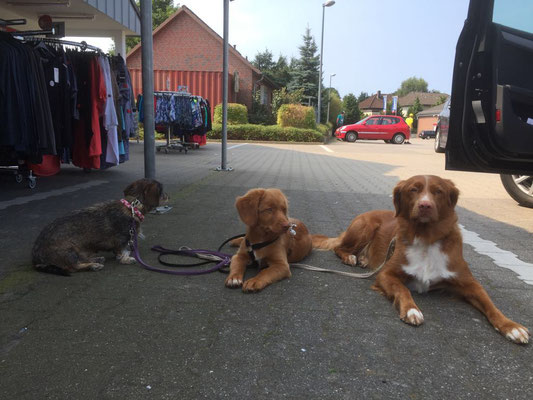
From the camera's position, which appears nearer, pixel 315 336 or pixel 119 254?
pixel 315 336

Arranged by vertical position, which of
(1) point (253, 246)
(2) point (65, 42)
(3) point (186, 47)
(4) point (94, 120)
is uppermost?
(3) point (186, 47)

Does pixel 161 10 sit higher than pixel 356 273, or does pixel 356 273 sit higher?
pixel 161 10

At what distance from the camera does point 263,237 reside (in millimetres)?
3537

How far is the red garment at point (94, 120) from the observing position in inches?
280

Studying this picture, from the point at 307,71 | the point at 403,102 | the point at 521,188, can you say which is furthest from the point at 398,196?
the point at 403,102

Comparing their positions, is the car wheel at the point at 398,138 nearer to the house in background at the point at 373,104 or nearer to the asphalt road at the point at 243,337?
the asphalt road at the point at 243,337

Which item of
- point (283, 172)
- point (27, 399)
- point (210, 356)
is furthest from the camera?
point (283, 172)

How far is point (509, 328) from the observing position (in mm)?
2547

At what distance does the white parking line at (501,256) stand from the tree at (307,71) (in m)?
49.9

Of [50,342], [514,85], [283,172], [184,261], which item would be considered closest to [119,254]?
[184,261]

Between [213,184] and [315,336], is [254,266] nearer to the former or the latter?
[315,336]

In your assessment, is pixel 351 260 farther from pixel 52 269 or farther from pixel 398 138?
pixel 398 138

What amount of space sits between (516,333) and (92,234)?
11.3 feet

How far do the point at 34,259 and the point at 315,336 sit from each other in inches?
99.8
